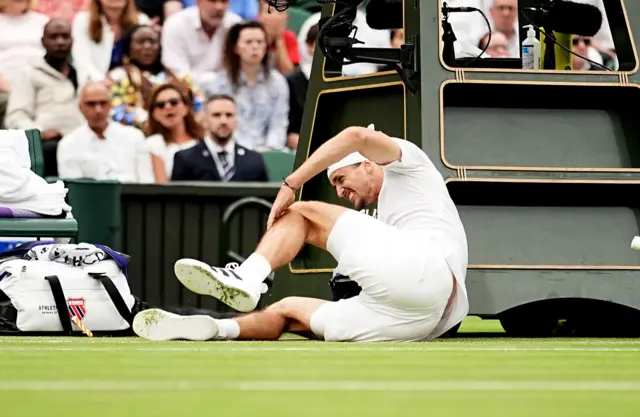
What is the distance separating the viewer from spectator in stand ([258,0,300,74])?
12.1m

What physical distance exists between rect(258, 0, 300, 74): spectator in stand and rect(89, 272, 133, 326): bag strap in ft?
16.7

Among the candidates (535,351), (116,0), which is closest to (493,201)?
(535,351)

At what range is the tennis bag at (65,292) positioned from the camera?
718 cm

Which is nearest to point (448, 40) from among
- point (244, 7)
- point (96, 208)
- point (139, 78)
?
point (96, 208)

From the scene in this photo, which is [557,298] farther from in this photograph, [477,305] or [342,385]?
[342,385]

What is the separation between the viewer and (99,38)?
38.0 ft

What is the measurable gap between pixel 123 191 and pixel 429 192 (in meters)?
4.60

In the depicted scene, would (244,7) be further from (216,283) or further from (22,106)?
(216,283)

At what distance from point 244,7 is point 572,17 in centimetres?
469

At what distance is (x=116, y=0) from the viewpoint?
11.7 meters

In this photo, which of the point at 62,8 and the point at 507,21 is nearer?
the point at 62,8

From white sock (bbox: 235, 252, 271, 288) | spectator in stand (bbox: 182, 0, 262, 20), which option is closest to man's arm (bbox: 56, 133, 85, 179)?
spectator in stand (bbox: 182, 0, 262, 20)

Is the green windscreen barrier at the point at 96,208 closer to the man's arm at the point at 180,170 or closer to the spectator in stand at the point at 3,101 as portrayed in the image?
the man's arm at the point at 180,170

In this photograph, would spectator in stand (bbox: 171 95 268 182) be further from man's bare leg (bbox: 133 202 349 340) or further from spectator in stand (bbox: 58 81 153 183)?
man's bare leg (bbox: 133 202 349 340)
